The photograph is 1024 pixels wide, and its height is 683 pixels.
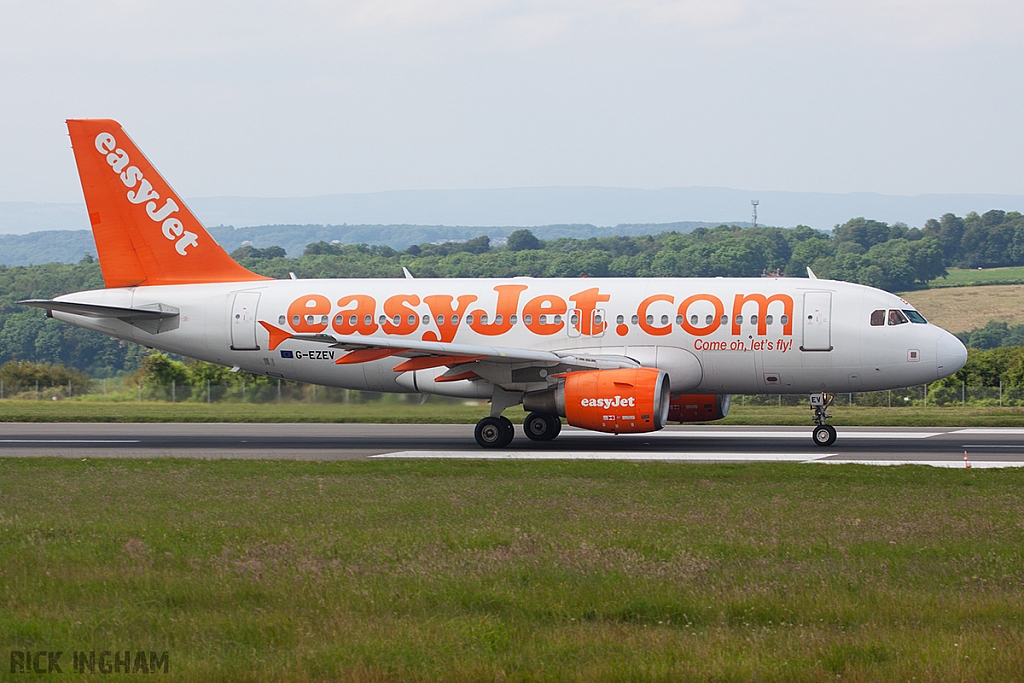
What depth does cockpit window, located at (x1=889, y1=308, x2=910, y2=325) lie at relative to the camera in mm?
26375

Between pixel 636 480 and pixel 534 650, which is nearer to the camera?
pixel 534 650

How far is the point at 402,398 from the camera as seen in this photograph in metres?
31.0

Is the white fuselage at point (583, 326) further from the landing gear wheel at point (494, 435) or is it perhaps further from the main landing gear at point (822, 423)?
the landing gear wheel at point (494, 435)

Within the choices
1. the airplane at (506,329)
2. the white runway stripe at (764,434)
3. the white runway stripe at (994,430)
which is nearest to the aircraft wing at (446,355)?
the airplane at (506,329)

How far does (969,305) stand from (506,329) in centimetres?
9041

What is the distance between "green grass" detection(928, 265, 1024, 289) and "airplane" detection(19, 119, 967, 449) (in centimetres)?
10094

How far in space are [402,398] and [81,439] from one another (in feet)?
26.3

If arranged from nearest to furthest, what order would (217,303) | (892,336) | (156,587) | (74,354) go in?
(156,587)
(892,336)
(217,303)
(74,354)

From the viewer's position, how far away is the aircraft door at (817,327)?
86.2 ft

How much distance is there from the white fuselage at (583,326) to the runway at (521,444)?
1478 mm

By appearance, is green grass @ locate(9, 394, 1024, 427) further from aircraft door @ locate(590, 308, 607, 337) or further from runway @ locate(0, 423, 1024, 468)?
aircraft door @ locate(590, 308, 607, 337)

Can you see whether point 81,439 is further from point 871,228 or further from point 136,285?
point 871,228

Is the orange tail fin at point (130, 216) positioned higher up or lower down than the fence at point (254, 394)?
higher up

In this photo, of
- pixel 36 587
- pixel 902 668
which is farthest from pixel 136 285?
pixel 902 668
